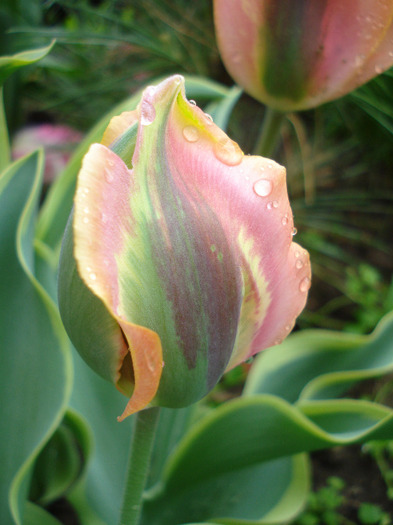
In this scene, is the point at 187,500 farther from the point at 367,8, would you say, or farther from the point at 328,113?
the point at 328,113

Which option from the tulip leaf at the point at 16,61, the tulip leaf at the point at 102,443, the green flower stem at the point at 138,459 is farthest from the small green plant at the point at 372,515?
the tulip leaf at the point at 16,61

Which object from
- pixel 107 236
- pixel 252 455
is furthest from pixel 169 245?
pixel 252 455

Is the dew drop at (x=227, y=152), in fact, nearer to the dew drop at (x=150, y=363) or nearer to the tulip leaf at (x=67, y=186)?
the dew drop at (x=150, y=363)

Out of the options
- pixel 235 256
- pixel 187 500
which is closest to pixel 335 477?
pixel 187 500

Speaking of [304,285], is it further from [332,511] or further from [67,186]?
[332,511]

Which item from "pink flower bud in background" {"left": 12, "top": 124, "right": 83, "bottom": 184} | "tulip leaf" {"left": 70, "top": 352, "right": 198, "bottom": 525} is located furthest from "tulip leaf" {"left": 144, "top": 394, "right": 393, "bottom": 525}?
"pink flower bud in background" {"left": 12, "top": 124, "right": 83, "bottom": 184}

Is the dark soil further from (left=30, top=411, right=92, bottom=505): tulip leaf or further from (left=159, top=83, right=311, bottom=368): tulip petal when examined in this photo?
(left=159, top=83, right=311, bottom=368): tulip petal
